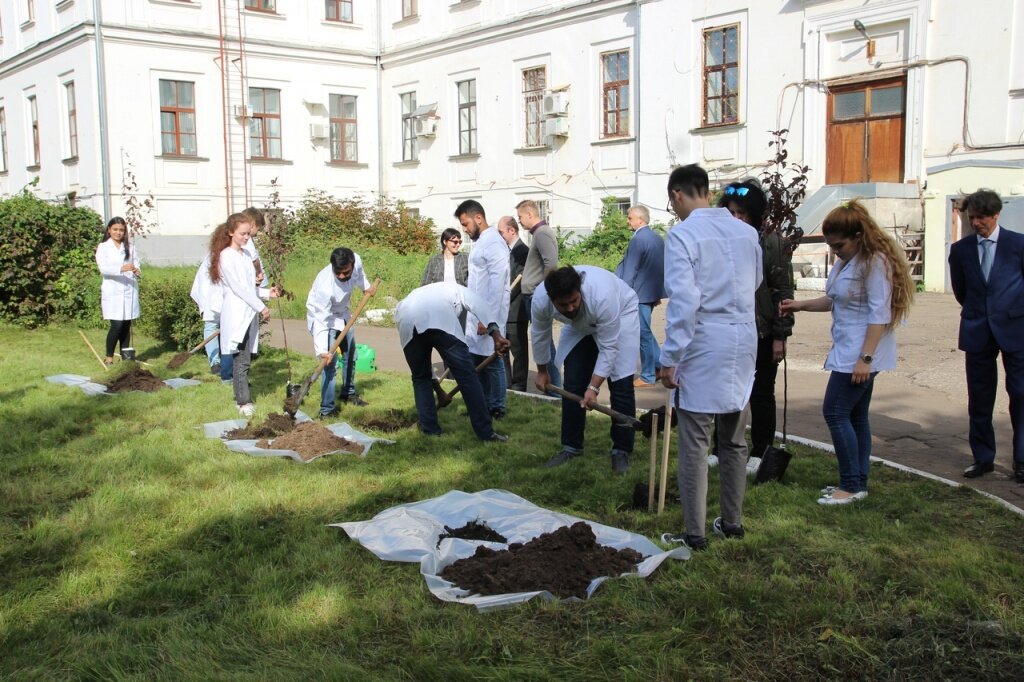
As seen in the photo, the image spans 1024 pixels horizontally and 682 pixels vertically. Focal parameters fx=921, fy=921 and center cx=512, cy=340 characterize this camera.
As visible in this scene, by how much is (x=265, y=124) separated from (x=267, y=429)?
21911mm

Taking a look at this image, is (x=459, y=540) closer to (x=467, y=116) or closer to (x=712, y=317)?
(x=712, y=317)

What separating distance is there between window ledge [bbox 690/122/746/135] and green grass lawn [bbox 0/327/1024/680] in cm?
1480

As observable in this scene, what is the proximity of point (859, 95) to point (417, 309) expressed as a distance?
48.7ft

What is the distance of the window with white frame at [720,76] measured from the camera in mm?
20234

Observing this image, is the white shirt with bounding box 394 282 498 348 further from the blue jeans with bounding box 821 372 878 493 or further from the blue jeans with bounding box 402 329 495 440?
the blue jeans with bounding box 821 372 878 493

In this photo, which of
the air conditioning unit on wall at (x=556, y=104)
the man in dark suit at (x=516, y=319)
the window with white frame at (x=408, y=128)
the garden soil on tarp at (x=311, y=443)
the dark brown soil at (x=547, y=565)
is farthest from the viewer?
the window with white frame at (x=408, y=128)

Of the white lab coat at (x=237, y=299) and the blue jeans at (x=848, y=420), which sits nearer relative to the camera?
the blue jeans at (x=848, y=420)

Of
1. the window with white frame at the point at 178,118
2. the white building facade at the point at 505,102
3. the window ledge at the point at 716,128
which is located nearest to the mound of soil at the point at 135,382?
the white building facade at the point at 505,102

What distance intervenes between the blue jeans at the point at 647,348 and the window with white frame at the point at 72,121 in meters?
21.9

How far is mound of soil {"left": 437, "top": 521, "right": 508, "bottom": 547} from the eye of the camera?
15.7 ft

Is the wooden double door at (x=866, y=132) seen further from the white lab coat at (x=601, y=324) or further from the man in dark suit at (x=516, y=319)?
the white lab coat at (x=601, y=324)

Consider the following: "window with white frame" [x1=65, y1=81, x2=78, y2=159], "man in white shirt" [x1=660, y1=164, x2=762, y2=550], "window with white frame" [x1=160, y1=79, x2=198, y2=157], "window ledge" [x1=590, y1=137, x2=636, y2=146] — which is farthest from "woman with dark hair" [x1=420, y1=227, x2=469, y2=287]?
"window with white frame" [x1=65, y1=81, x2=78, y2=159]

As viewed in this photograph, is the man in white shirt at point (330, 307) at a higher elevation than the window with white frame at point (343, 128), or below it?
below

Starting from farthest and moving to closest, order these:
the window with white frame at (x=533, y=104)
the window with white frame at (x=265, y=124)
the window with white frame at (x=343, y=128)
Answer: the window with white frame at (x=343, y=128) < the window with white frame at (x=265, y=124) < the window with white frame at (x=533, y=104)
